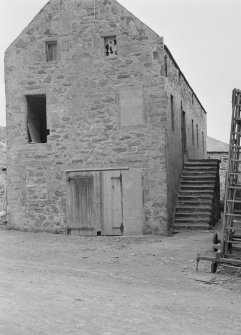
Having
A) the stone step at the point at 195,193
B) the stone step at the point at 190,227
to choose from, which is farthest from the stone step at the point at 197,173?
the stone step at the point at 190,227

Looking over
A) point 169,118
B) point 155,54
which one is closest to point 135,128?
point 169,118

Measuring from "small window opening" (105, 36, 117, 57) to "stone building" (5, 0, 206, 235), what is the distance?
0.03 m

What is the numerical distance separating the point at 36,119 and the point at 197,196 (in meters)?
6.20

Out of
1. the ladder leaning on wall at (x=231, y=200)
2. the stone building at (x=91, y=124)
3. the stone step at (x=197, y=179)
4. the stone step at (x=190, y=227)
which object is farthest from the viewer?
the stone step at (x=197, y=179)

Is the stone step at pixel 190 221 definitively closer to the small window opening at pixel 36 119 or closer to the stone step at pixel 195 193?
the stone step at pixel 195 193

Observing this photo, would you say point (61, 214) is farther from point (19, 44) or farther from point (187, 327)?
point (187, 327)

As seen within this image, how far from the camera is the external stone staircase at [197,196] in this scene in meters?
15.4

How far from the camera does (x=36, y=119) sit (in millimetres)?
16578

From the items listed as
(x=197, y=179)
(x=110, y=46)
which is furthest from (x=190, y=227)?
(x=110, y=46)

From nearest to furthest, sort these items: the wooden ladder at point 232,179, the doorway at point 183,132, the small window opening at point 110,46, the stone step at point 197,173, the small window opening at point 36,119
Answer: the wooden ladder at point 232,179 < the small window opening at point 110,46 < the small window opening at point 36,119 < the stone step at point 197,173 < the doorway at point 183,132

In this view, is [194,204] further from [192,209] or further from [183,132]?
[183,132]

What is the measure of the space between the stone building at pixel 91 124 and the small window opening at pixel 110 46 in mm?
33

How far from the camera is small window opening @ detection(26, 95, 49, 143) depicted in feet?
Result: 52.1

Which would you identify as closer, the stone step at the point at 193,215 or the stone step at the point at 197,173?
the stone step at the point at 193,215
